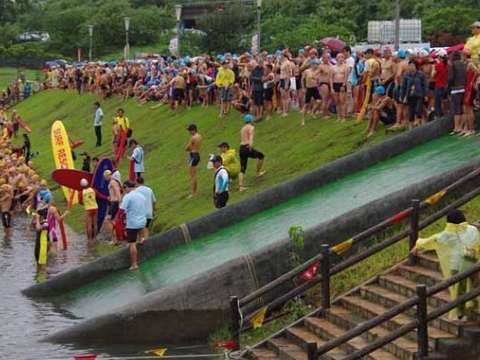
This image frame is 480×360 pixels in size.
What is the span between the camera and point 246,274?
19.6 metres

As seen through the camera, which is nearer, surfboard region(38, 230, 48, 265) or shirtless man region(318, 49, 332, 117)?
surfboard region(38, 230, 48, 265)

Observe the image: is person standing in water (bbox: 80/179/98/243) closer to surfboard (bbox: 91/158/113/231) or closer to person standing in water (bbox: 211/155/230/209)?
surfboard (bbox: 91/158/113/231)

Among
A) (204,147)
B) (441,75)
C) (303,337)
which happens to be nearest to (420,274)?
(303,337)

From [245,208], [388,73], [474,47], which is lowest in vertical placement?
[245,208]

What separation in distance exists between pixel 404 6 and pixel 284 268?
183ft

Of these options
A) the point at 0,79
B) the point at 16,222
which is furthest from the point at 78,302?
the point at 0,79

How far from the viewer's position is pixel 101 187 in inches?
1249

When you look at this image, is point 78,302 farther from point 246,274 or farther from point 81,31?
point 81,31

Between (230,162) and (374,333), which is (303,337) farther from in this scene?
(230,162)

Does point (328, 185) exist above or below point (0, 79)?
above

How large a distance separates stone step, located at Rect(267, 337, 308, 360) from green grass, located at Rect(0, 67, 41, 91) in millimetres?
78912

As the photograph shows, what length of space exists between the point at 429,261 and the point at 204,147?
21.0m

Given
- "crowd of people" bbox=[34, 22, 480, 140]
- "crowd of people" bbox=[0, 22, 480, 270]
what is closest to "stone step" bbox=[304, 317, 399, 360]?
"crowd of people" bbox=[0, 22, 480, 270]

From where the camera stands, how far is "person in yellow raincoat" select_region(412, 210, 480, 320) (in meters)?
15.3
